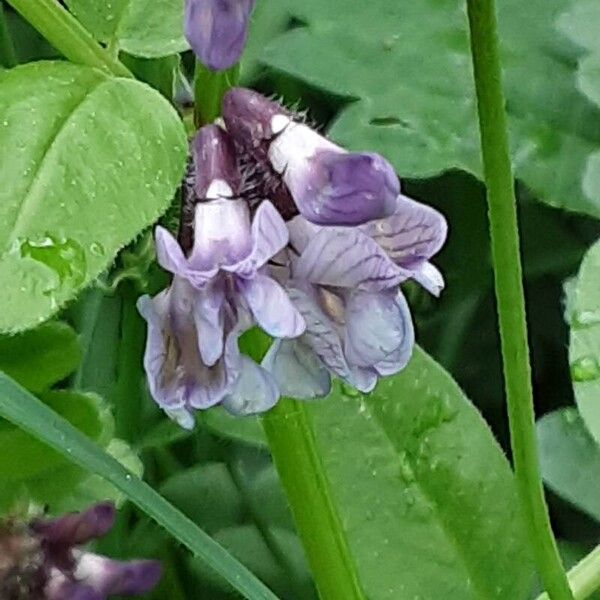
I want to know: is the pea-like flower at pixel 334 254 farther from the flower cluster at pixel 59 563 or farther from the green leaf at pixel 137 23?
the flower cluster at pixel 59 563

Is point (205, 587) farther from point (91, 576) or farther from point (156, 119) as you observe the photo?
point (156, 119)

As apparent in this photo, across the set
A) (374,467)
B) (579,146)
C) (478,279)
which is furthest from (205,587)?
(579,146)

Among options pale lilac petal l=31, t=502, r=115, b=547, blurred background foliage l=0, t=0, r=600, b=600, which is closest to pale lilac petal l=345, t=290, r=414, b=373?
pale lilac petal l=31, t=502, r=115, b=547

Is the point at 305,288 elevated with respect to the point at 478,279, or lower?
elevated

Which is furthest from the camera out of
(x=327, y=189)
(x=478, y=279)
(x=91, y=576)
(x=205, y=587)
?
(x=478, y=279)

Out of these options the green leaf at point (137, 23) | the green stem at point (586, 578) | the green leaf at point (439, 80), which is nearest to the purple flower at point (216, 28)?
the green leaf at point (137, 23)

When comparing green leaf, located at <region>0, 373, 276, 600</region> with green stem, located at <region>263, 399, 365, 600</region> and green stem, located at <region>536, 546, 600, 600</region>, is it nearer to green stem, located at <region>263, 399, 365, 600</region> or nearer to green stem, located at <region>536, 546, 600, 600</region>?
green stem, located at <region>263, 399, 365, 600</region>

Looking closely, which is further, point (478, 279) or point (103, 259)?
point (478, 279)

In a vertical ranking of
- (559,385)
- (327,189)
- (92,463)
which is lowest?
(559,385)
